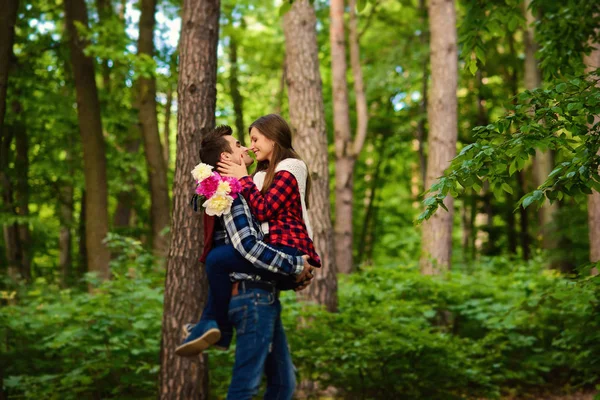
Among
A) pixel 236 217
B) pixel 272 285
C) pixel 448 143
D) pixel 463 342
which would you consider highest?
pixel 448 143

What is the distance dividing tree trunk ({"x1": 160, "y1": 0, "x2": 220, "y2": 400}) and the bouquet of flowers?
1.96 metres

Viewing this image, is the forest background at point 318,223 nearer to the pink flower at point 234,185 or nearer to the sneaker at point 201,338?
the pink flower at point 234,185

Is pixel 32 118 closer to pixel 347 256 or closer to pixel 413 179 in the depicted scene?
pixel 347 256

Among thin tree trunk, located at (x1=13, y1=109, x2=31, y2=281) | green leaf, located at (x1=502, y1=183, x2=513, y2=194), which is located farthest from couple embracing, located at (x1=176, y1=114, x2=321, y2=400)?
thin tree trunk, located at (x1=13, y1=109, x2=31, y2=281)

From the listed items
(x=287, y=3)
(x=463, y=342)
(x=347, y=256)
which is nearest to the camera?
(x=287, y=3)

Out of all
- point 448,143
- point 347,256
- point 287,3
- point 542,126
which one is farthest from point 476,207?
point 542,126

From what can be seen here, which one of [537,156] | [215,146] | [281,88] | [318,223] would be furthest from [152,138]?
[215,146]

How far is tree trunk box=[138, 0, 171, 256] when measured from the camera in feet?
47.3

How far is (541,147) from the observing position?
3947 millimetres

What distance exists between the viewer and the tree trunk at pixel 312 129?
877cm

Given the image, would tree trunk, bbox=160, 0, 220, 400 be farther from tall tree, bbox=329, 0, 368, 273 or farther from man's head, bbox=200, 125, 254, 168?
tall tree, bbox=329, 0, 368, 273

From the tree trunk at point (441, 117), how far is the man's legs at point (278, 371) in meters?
7.06

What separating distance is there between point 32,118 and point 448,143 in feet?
27.9

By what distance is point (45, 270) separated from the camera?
23.2m
